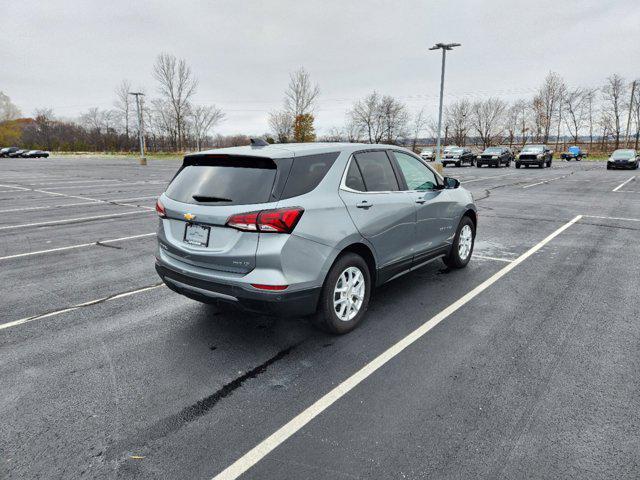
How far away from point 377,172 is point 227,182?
1629 millimetres

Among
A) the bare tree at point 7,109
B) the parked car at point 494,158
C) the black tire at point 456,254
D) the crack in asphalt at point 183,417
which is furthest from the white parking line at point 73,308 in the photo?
the bare tree at point 7,109

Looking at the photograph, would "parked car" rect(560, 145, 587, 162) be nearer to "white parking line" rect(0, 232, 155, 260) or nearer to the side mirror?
the side mirror

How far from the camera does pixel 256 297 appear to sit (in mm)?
3402

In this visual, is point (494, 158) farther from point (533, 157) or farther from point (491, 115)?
point (491, 115)

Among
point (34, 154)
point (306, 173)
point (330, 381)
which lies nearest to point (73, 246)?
point (306, 173)

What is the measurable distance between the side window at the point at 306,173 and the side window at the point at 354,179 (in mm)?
230

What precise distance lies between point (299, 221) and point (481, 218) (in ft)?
28.1

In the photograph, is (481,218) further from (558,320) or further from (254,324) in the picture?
(254,324)

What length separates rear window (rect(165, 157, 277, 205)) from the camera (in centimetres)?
349

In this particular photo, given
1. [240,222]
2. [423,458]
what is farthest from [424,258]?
[423,458]

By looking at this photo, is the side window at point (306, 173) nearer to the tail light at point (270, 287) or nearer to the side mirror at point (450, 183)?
the tail light at point (270, 287)

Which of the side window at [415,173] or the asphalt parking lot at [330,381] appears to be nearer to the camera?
the asphalt parking lot at [330,381]

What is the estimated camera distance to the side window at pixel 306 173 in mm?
3521

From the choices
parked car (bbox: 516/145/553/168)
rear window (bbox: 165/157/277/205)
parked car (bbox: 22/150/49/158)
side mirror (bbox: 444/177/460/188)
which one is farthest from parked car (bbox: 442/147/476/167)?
parked car (bbox: 22/150/49/158)
